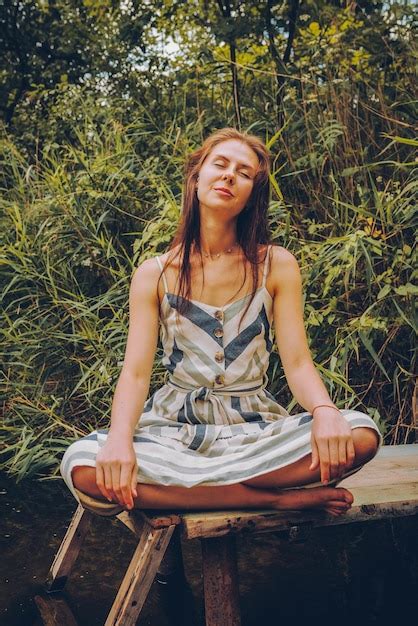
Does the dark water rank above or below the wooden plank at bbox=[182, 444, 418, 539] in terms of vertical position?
below

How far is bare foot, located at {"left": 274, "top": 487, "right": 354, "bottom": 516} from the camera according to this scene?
6.15ft

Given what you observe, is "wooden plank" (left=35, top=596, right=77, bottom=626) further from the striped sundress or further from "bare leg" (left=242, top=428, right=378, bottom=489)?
"bare leg" (left=242, top=428, right=378, bottom=489)

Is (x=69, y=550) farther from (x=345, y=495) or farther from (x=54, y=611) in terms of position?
(x=345, y=495)

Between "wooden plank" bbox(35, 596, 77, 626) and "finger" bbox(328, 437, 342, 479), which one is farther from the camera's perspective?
"wooden plank" bbox(35, 596, 77, 626)

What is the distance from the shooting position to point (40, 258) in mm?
3883

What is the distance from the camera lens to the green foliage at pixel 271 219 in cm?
324

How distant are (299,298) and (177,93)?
2812 millimetres

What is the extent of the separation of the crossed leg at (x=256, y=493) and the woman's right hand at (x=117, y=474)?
5cm

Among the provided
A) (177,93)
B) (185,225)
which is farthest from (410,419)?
(177,93)

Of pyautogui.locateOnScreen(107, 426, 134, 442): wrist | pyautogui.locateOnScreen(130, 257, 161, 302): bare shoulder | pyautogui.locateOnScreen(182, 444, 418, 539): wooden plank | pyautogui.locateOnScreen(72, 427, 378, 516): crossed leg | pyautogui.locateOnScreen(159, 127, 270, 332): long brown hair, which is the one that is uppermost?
pyautogui.locateOnScreen(159, 127, 270, 332): long brown hair

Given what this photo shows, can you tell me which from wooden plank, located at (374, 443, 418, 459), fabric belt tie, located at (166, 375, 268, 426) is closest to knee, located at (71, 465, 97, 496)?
fabric belt tie, located at (166, 375, 268, 426)

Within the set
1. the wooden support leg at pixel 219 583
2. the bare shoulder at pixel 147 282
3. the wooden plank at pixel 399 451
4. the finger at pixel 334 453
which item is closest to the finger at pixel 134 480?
the wooden support leg at pixel 219 583

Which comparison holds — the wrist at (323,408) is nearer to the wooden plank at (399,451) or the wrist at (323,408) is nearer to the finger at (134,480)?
the finger at (134,480)

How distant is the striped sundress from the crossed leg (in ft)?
0.09
